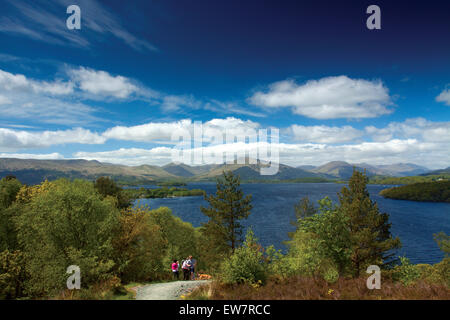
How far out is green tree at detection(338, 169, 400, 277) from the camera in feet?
97.9

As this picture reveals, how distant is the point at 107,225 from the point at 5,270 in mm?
14995

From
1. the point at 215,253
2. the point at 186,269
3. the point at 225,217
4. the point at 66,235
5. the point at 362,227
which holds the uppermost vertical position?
the point at 66,235

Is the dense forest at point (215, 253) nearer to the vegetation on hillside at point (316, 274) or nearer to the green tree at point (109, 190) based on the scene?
the vegetation on hillside at point (316, 274)

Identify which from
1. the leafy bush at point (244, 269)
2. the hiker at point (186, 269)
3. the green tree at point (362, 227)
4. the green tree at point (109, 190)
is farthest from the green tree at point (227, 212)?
the green tree at point (109, 190)

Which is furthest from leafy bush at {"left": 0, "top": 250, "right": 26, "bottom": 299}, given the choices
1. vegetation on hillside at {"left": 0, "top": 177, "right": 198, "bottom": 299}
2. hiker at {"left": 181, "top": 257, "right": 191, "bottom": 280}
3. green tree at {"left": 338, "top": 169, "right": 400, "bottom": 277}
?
green tree at {"left": 338, "top": 169, "right": 400, "bottom": 277}

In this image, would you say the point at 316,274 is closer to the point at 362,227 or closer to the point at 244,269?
the point at 244,269

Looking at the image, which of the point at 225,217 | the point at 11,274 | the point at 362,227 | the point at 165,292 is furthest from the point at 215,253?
the point at 11,274

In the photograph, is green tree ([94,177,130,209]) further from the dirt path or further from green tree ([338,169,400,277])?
green tree ([338,169,400,277])

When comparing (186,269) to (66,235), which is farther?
(186,269)

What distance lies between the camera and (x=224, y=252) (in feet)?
117

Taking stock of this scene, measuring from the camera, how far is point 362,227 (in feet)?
109

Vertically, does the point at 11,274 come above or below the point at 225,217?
below
